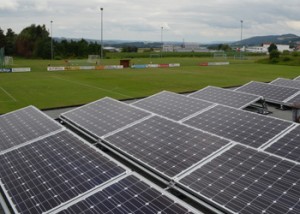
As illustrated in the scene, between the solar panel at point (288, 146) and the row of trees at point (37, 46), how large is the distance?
5179 inches

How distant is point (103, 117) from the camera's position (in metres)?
20.1

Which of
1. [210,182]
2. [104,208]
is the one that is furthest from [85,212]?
[210,182]

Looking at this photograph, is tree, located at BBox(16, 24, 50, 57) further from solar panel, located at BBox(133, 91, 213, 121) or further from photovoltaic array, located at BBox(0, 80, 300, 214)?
photovoltaic array, located at BBox(0, 80, 300, 214)

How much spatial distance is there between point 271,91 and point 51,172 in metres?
24.8

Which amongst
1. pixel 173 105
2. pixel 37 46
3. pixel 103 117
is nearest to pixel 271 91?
pixel 173 105

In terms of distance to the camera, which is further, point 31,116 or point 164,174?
point 31,116

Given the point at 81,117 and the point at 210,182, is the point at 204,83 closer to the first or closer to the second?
the point at 81,117

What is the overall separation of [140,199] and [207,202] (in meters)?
2.56

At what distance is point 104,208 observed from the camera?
32.5 feet

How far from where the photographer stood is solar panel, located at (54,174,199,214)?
965cm

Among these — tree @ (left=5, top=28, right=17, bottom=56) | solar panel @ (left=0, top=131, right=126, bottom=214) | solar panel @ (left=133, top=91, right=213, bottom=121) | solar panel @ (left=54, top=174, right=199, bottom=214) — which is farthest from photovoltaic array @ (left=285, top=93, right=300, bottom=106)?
tree @ (left=5, top=28, right=17, bottom=56)

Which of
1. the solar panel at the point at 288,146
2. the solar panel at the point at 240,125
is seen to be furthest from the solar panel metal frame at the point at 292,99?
the solar panel at the point at 288,146

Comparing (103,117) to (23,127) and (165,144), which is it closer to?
(23,127)

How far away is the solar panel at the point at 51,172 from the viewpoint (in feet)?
35.6
